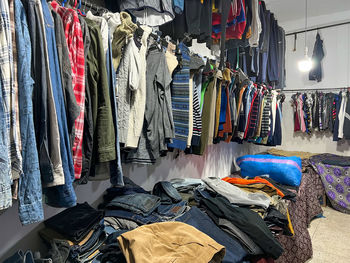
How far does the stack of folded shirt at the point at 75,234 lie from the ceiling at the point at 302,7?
4102 millimetres

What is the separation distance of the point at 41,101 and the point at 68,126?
0.44 ft

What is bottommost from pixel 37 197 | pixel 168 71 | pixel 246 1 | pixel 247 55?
pixel 37 197

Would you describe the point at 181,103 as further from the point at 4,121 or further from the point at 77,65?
the point at 4,121

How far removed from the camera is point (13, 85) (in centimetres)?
63

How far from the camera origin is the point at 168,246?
955mm

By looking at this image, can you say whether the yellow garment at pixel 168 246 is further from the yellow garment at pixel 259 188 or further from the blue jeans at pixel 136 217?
the yellow garment at pixel 259 188

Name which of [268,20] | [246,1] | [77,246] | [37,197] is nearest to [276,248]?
[77,246]

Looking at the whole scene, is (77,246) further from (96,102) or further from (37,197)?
(96,102)

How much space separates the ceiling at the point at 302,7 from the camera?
3.62 m

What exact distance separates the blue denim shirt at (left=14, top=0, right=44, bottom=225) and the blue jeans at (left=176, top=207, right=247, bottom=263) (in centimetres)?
77

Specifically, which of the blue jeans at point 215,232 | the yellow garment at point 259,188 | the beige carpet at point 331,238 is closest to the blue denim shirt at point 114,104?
the blue jeans at point 215,232

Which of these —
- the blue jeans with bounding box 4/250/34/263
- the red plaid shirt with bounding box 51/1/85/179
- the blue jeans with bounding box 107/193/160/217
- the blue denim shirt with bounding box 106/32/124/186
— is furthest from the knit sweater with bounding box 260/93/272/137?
the blue jeans with bounding box 4/250/34/263

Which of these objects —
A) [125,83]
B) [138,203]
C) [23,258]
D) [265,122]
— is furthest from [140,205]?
[265,122]

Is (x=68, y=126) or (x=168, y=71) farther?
(x=168, y=71)
